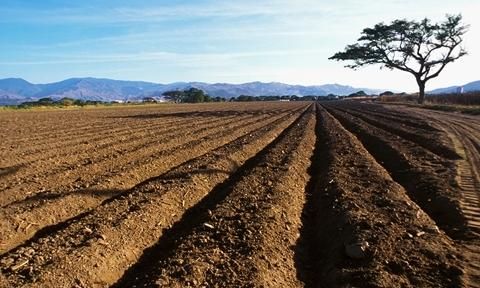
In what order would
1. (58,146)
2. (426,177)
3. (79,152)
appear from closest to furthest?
(426,177)
(79,152)
(58,146)

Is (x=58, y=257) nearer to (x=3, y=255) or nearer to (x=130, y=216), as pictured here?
(x=3, y=255)

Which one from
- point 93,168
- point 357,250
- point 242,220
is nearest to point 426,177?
point 242,220

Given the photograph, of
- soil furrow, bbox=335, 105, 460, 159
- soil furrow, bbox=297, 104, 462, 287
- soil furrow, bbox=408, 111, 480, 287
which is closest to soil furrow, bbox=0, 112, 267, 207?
soil furrow, bbox=297, 104, 462, 287

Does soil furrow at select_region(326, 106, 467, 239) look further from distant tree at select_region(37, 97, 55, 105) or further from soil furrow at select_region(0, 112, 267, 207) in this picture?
distant tree at select_region(37, 97, 55, 105)

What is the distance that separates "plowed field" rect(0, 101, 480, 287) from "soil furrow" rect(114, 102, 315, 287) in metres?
0.02

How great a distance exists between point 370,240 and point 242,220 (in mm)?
1942

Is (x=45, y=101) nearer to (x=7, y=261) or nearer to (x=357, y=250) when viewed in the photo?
(x=7, y=261)

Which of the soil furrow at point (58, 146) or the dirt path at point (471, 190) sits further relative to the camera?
the soil furrow at point (58, 146)

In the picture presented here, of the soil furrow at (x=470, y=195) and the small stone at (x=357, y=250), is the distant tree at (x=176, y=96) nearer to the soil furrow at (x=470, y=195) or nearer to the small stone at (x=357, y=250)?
the soil furrow at (x=470, y=195)

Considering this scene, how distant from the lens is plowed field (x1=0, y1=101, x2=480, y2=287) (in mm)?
5758

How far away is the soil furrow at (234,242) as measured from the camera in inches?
221

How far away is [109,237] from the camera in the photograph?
693cm

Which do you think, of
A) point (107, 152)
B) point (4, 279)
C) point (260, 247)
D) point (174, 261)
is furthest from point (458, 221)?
point (107, 152)

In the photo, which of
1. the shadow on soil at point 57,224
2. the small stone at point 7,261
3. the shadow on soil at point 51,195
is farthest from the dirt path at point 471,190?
the shadow on soil at point 51,195
